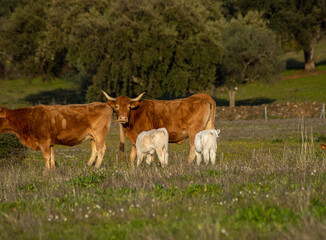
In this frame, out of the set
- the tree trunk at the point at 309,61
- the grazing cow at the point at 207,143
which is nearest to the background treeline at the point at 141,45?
the tree trunk at the point at 309,61

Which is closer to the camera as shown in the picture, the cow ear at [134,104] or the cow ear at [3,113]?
the cow ear at [134,104]

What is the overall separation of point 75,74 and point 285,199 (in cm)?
5619

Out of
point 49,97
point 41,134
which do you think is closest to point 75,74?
point 49,97

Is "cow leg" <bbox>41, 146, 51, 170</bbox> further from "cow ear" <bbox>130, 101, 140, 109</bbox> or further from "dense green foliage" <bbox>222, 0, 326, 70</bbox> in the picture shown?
"dense green foliage" <bbox>222, 0, 326, 70</bbox>

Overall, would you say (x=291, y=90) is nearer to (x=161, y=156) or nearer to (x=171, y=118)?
(x=171, y=118)

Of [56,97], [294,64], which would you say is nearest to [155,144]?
[56,97]

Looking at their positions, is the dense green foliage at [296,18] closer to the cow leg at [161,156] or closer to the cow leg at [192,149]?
the cow leg at [192,149]

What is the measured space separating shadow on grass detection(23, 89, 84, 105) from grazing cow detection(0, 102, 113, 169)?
41328 millimetres

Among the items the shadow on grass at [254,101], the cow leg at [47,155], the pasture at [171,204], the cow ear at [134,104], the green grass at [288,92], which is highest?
the green grass at [288,92]

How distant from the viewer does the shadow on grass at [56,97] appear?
55906mm

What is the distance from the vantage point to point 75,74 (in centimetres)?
6125

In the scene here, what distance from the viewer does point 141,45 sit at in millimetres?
40062

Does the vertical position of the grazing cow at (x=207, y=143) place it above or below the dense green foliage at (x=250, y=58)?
below

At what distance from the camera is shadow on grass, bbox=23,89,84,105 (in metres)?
55.9
